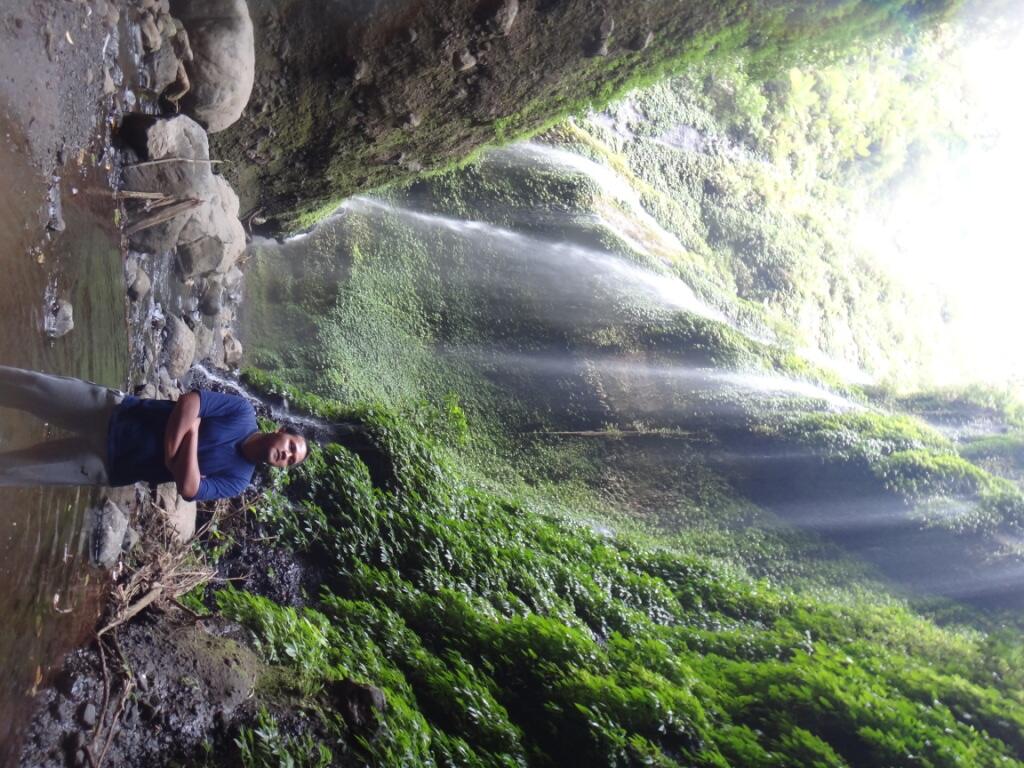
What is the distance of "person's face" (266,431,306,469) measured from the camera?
3.42m

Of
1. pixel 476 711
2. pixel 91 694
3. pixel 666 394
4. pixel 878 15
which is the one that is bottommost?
pixel 476 711

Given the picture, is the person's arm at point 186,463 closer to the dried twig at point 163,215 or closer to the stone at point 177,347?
the dried twig at point 163,215

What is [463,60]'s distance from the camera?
5684 mm

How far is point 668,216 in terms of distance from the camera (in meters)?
14.6

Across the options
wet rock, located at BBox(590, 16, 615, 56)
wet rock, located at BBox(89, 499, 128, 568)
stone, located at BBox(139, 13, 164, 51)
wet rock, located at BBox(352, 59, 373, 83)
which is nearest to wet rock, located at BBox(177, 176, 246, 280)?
stone, located at BBox(139, 13, 164, 51)

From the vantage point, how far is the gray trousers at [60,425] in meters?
3.33

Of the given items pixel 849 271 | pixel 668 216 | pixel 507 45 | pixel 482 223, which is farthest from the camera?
pixel 849 271

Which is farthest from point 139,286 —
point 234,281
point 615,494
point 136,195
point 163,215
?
point 615,494

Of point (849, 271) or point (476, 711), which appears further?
point (849, 271)

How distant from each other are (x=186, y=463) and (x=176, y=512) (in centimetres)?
165

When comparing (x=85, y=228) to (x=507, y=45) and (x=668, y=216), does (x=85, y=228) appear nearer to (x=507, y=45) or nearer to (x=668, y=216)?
(x=507, y=45)

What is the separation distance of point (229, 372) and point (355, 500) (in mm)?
2162

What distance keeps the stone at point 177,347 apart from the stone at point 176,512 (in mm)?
1307

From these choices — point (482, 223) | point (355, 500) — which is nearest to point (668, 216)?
point (482, 223)
